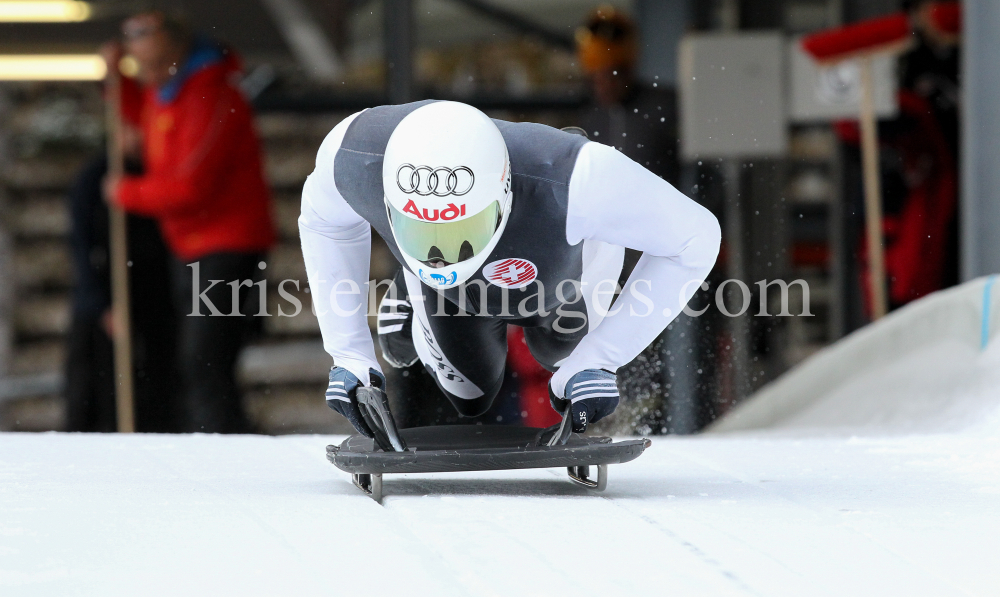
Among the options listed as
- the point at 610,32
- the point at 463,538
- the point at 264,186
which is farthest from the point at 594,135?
the point at 463,538

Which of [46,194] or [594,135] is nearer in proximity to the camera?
[594,135]

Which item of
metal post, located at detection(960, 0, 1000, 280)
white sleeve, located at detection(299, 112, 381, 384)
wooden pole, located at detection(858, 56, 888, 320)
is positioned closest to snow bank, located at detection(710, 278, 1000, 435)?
wooden pole, located at detection(858, 56, 888, 320)

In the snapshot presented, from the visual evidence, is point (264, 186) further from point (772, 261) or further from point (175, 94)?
point (772, 261)

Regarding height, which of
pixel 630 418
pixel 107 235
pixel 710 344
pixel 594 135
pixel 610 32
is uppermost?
pixel 610 32

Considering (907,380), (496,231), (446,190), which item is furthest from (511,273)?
(907,380)

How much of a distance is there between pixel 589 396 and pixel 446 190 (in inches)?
20.7

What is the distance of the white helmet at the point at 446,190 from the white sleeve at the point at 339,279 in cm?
34

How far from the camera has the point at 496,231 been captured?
196 cm

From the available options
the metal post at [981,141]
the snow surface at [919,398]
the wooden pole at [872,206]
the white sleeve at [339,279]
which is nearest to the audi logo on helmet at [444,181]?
the white sleeve at [339,279]

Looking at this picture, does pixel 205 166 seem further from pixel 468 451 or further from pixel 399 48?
pixel 468 451

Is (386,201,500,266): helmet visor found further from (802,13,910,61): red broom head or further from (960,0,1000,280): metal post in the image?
(802,13,910,61): red broom head

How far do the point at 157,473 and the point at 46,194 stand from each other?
4166 mm

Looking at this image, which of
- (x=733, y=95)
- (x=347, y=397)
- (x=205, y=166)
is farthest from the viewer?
(x=733, y=95)

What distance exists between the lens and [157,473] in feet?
8.06
